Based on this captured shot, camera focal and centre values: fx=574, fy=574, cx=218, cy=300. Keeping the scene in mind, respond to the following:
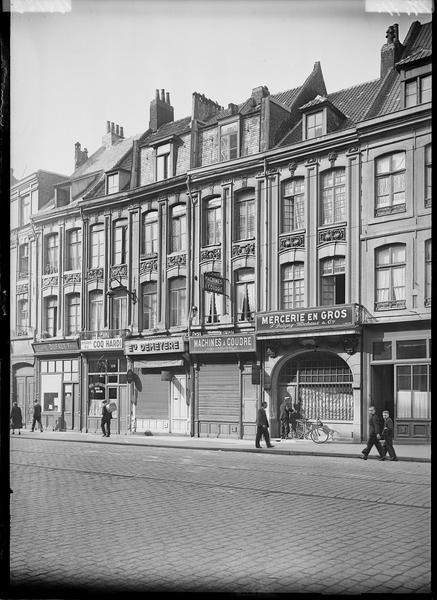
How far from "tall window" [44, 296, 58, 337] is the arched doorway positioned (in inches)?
122

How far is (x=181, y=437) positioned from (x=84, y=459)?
149cm

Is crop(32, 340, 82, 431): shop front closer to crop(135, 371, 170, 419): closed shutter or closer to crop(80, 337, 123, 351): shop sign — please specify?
crop(80, 337, 123, 351): shop sign

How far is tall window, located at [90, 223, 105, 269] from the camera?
23.8 feet

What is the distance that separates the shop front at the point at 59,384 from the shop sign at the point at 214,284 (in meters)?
2.13

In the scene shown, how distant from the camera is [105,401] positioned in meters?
7.60

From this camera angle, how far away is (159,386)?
809cm

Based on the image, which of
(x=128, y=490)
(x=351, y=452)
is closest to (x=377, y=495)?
(x=351, y=452)

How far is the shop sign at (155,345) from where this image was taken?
7754mm

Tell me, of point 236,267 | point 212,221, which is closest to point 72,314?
point 212,221

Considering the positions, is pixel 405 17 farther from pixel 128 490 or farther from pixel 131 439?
pixel 128 490

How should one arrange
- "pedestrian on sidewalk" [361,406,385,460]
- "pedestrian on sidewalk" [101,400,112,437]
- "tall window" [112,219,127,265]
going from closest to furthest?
"pedestrian on sidewalk" [361,406,385,460]
"pedestrian on sidewalk" [101,400,112,437]
"tall window" [112,219,127,265]

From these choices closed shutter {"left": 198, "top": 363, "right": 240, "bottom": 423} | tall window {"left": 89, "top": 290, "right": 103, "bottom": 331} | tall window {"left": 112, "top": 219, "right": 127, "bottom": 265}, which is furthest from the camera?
closed shutter {"left": 198, "top": 363, "right": 240, "bottom": 423}

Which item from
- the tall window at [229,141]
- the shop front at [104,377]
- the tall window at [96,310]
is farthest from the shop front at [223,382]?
the tall window at [229,141]

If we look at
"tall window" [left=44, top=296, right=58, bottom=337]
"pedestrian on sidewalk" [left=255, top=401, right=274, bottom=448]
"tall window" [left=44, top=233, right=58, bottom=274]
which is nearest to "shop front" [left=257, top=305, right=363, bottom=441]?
"pedestrian on sidewalk" [left=255, top=401, right=274, bottom=448]
